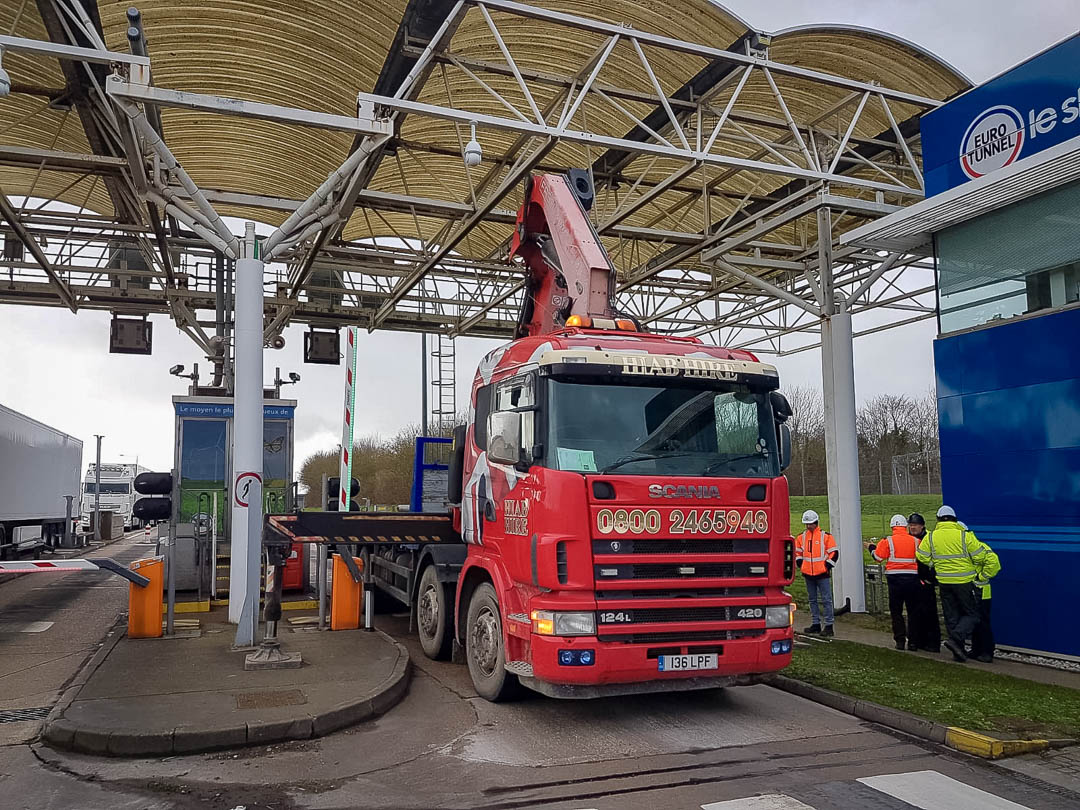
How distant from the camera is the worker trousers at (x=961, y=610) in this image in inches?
383

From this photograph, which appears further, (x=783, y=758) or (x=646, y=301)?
(x=646, y=301)

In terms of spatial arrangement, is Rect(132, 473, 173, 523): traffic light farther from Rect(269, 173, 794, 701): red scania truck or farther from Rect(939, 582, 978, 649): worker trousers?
Rect(939, 582, 978, 649): worker trousers

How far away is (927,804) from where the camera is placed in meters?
5.29

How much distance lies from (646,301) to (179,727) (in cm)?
1967

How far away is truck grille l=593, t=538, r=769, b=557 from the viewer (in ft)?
21.9

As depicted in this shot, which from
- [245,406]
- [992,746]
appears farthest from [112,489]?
[992,746]

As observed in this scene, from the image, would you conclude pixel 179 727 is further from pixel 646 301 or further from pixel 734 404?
pixel 646 301

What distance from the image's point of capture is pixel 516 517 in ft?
23.8

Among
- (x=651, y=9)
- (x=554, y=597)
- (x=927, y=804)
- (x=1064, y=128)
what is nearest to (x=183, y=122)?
(x=651, y=9)

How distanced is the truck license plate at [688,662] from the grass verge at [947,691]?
5.80ft

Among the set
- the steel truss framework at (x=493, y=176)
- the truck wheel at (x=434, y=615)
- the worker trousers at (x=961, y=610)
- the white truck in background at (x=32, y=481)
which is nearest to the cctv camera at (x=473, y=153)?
the steel truss framework at (x=493, y=176)

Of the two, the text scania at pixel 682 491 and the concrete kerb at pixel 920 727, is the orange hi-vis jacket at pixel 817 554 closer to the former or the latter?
the concrete kerb at pixel 920 727

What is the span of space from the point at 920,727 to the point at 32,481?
22827 mm

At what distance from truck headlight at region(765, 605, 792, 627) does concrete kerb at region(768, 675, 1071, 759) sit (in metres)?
0.52
